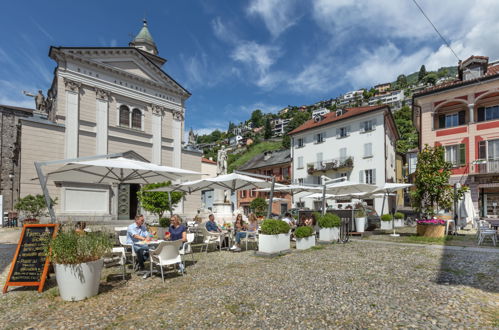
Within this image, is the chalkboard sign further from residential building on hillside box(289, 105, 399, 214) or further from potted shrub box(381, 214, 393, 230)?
residential building on hillside box(289, 105, 399, 214)

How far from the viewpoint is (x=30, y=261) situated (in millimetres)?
5906

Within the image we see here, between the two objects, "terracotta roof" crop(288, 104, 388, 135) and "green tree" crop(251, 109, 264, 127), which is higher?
"green tree" crop(251, 109, 264, 127)

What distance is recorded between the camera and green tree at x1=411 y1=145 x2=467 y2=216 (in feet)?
44.0

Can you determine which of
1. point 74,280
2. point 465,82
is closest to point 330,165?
point 465,82

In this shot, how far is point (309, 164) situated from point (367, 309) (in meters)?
32.7

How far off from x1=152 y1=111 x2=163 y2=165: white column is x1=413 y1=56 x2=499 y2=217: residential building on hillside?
2147cm

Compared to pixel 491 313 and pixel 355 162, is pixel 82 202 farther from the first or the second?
pixel 355 162

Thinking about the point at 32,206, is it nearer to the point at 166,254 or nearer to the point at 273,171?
the point at 166,254

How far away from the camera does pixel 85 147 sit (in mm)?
22234

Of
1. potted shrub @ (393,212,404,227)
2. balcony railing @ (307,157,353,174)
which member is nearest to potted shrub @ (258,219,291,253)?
potted shrub @ (393,212,404,227)

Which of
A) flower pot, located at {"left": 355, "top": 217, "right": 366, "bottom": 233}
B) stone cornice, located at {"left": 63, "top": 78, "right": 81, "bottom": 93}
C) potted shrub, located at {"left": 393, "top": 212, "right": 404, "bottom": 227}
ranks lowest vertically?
potted shrub, located at {"left": 393, "top": 212, "right": 404, "bottom": 227}

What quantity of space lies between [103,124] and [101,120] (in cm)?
32

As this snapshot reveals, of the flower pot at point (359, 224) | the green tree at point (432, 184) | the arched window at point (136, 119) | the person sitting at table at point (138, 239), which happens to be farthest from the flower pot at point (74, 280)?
the arched window at point (136, 119)

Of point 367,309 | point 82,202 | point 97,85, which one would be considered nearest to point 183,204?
point 82,202
